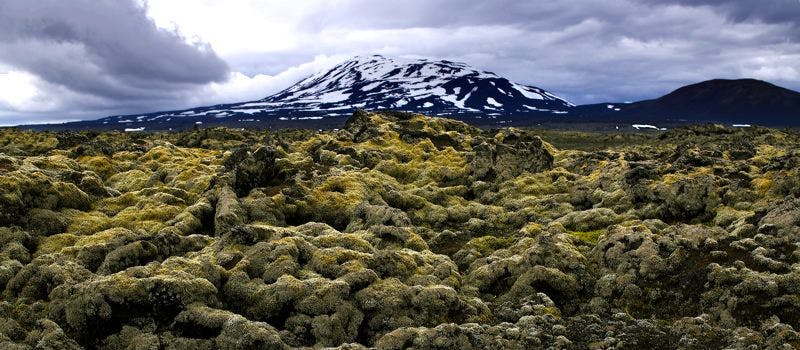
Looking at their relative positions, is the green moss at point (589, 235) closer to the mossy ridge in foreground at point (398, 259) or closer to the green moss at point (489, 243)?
the mossy ridge in foreground at point (398, 259)

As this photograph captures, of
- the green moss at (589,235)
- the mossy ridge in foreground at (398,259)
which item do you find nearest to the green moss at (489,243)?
the mossy ridge in foreground at (398,259)

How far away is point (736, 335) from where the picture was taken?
18.4m

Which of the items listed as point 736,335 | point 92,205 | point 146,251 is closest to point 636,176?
point 736,335

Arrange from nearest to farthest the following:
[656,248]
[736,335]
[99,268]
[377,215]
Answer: [736,335] → [99,268] → [656,248] → [377,215]

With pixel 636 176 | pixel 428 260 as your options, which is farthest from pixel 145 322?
pixel 636 176

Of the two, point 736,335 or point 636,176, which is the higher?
point 636,176

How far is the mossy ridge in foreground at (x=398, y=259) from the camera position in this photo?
18828mm

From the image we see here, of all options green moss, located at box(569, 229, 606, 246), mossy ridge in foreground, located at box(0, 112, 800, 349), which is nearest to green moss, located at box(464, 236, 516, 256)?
mossy ridge in foreground, located at box(0, 112, 800, 349)

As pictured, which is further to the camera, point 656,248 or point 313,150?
point 313,150

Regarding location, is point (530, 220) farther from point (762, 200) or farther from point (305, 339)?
point (305, 339)

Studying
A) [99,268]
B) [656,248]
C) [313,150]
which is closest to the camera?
[99,268]

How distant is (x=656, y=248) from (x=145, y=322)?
19.5 m

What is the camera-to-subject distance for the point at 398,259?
23688mm

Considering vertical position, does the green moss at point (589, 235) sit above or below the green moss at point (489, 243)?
above
